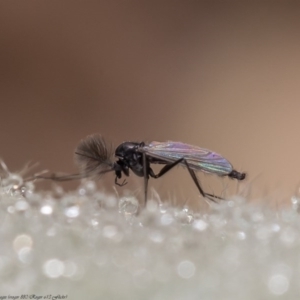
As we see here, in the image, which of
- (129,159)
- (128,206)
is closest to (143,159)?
(129,159)

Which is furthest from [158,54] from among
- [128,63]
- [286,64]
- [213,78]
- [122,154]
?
[122,154]

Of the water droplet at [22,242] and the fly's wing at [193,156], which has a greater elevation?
the fly's wing at [193,156]

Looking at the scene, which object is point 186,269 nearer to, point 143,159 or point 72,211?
point 72,211

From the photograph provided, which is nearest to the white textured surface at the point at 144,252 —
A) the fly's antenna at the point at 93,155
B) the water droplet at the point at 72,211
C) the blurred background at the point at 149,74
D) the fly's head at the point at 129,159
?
the water droplet at the point at 72,211

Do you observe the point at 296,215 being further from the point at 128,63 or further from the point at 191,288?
the point at 128,63

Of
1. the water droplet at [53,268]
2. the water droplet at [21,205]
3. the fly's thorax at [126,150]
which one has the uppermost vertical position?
the fly's thorax at [126,150]

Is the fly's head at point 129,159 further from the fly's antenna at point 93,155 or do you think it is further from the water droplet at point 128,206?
the water droplet at point 128,206

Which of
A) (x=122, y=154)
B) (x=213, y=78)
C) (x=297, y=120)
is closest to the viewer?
(x=122, y=154)
